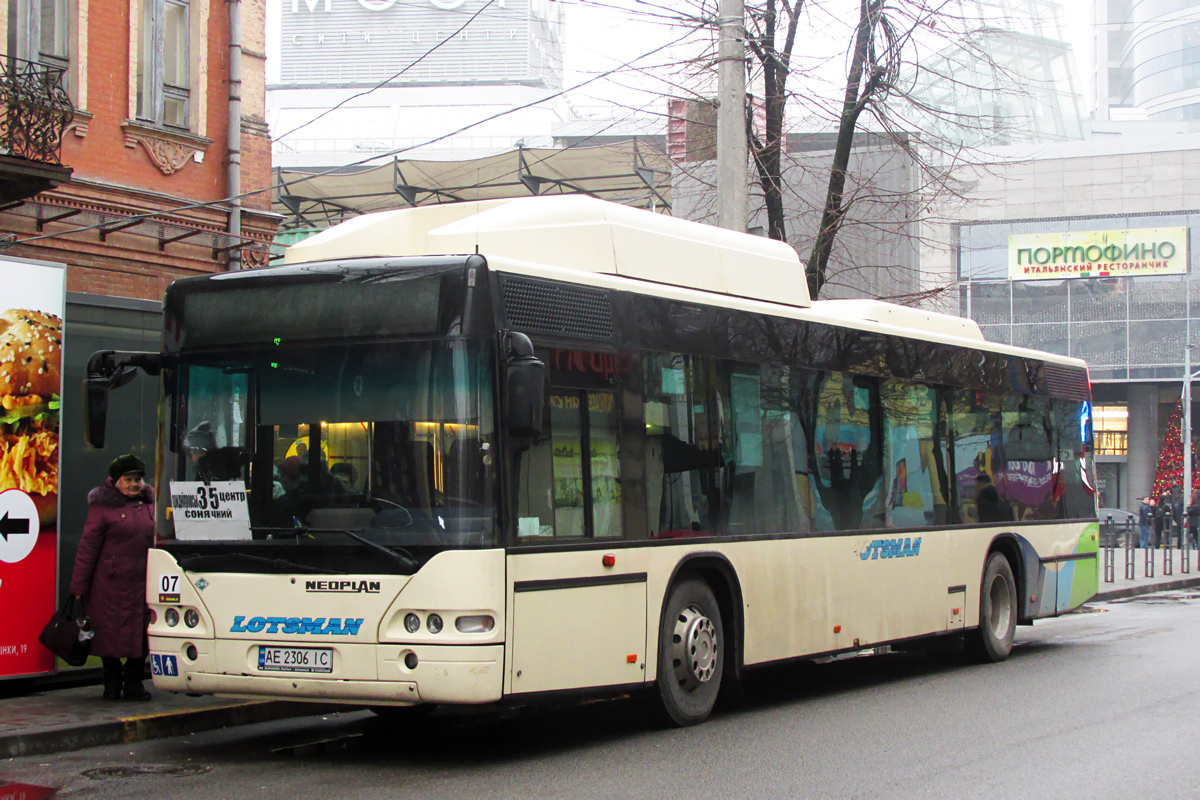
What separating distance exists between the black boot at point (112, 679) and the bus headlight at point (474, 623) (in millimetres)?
3608

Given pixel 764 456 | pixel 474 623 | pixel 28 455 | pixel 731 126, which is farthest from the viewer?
pixel 731 126

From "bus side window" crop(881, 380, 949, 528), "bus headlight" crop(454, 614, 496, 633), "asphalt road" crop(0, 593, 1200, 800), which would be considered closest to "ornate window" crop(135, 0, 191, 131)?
"asphalt road" crop(0, 593, 1200, 800)

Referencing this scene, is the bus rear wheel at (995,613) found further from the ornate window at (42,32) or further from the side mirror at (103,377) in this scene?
the ornate window at (42,32)

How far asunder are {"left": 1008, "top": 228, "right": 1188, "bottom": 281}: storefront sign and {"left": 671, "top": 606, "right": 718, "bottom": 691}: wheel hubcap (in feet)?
135

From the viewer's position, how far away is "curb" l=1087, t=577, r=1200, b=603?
2197 cm

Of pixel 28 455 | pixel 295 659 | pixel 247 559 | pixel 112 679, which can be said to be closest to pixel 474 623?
pixel 295 659

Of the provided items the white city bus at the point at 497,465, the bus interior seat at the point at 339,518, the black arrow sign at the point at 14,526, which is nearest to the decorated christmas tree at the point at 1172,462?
the white city bus at the point at 497,465

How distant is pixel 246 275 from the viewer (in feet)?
26.6

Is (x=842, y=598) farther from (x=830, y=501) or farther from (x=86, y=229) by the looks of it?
(x=86, y=229)

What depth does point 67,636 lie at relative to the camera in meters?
9.49

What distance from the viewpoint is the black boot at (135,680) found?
31.7 feet

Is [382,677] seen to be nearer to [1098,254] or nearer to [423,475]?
[423,475]

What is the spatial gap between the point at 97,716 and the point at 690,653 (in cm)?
381

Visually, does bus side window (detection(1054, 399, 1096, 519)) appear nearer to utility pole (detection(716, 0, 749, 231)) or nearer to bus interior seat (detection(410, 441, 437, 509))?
utility pole (detection(716, 0, 749, 231))
